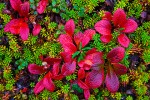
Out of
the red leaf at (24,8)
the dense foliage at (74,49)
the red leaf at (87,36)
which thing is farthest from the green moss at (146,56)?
the red leaf at (24,8)

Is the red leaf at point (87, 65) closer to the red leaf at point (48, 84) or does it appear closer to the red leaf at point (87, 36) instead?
the red leaf at point (87, 36)

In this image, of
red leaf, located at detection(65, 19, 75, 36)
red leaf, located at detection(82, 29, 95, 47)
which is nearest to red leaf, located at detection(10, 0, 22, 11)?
red leaf, located at detection(65, 19, 75, 36)

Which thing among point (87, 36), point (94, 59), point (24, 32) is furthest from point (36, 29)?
point (94, 59)

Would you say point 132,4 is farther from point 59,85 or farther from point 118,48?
point 59,85

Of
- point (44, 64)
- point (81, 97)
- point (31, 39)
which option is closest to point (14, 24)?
point (31, 39)

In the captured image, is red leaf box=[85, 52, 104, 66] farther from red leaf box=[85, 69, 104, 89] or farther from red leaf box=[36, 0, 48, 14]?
red leaf box=[36, 0, 48, 14]

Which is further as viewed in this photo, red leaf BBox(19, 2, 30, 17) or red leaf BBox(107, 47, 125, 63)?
red leaf BBox(19, 2, 30, 17)

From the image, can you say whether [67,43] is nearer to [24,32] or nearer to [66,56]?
[66,56]
